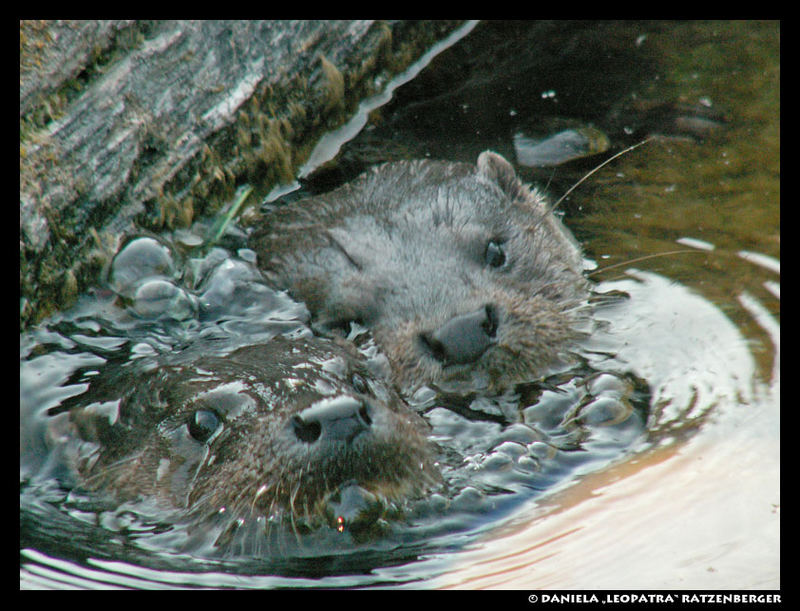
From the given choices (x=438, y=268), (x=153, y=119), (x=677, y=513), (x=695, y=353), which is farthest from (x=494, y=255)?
(x=677, y=513)

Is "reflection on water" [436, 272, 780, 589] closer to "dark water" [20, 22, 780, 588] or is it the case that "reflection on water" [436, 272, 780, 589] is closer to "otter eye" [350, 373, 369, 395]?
"dark water" [20, 22, 780, 588]

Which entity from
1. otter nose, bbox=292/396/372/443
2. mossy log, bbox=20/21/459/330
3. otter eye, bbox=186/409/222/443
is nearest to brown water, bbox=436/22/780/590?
otter nose, bbox=292/396/372/443

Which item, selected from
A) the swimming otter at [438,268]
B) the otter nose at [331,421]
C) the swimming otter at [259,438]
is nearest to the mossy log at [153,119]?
the swimming otter at [438,268]

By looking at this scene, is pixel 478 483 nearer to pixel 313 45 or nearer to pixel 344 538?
pixel 344 538

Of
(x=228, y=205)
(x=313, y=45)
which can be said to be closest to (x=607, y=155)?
(x=313, y=45)

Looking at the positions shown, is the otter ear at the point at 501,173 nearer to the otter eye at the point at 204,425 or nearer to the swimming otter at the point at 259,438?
the swimming otter at the point at 259,438

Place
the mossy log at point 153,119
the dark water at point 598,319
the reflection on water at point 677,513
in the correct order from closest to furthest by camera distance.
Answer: the reflection on water at point 677,513, the dark water at point 598,319, the mossy log at point 153,119
